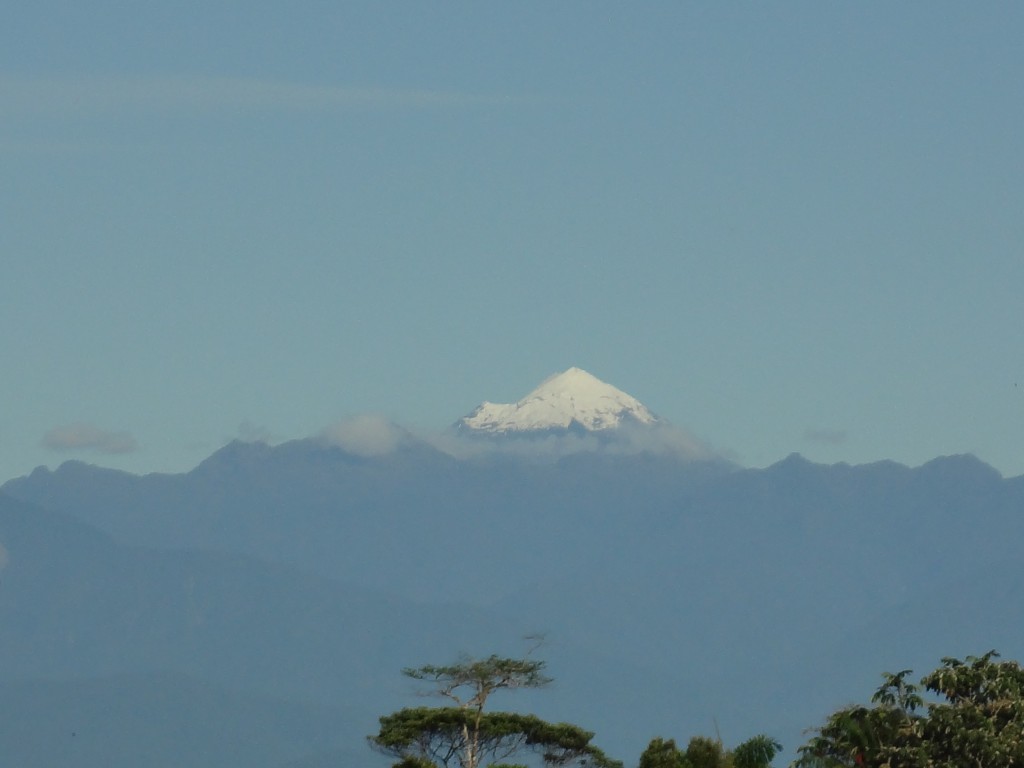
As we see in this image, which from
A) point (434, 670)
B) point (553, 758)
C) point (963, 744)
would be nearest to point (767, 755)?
point (963, 744)

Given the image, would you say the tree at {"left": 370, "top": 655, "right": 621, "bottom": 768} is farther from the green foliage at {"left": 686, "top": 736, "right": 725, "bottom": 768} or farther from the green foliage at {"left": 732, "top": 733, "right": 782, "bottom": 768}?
the green foliage at {"left": 732, "top": 733, "right": 782, "bottom": 768}

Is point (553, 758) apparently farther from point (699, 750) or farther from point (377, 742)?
point (699, 750)

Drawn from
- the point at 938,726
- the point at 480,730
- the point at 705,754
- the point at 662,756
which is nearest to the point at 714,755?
the point at 705,754

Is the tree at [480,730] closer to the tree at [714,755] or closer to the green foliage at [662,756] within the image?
the green foliage at [662,756]

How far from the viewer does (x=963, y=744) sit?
82562 mm

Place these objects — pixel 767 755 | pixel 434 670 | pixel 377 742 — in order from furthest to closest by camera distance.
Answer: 1. pixel 377 742
2. pixel 434 670
3. pixel 767 755

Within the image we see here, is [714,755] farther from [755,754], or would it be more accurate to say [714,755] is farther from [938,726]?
[938,726]

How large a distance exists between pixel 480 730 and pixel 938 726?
137 feet

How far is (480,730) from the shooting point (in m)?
120

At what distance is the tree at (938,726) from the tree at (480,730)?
29.0m

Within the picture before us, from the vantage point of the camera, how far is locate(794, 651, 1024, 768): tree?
82188mm

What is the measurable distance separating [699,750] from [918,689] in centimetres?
1040

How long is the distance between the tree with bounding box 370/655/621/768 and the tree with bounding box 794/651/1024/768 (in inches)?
1141

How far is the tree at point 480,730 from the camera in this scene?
11475 cm
